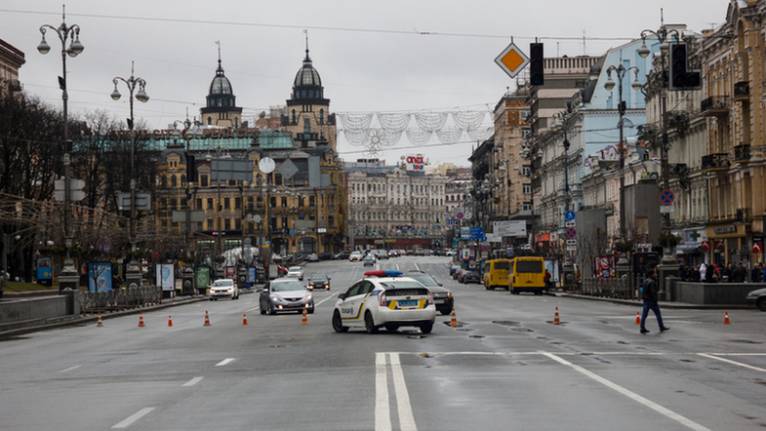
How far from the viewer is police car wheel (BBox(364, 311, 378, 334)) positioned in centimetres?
3319

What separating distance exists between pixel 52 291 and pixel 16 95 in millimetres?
21151

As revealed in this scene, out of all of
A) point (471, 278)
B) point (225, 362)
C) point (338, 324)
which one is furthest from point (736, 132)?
point (471, 278)

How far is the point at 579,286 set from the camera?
77.6 metres

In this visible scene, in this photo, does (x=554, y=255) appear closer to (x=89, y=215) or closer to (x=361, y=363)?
(x=89, y=215)

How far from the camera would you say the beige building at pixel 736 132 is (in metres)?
66.2

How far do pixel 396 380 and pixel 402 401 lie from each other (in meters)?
3.11

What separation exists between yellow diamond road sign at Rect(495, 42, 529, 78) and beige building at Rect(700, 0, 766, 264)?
38113 mm

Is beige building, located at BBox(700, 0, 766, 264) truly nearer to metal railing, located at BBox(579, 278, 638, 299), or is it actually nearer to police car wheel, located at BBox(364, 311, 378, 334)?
metal railing, located at BBox(579, 278, 638, 299)

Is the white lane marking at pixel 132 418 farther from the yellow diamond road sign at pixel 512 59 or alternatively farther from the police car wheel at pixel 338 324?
the police car wheel at pixel 338 324

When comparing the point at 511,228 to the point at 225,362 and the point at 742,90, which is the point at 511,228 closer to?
the point at 742,90

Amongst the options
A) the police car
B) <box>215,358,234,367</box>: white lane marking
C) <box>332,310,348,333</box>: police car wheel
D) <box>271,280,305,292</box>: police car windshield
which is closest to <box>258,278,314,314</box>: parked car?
<box>271,280,305,292</box>: police car windshield

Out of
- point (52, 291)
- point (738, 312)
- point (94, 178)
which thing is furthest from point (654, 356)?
point (94, 178)

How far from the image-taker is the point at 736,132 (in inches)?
2749

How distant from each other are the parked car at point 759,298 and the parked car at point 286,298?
16.1 meters
